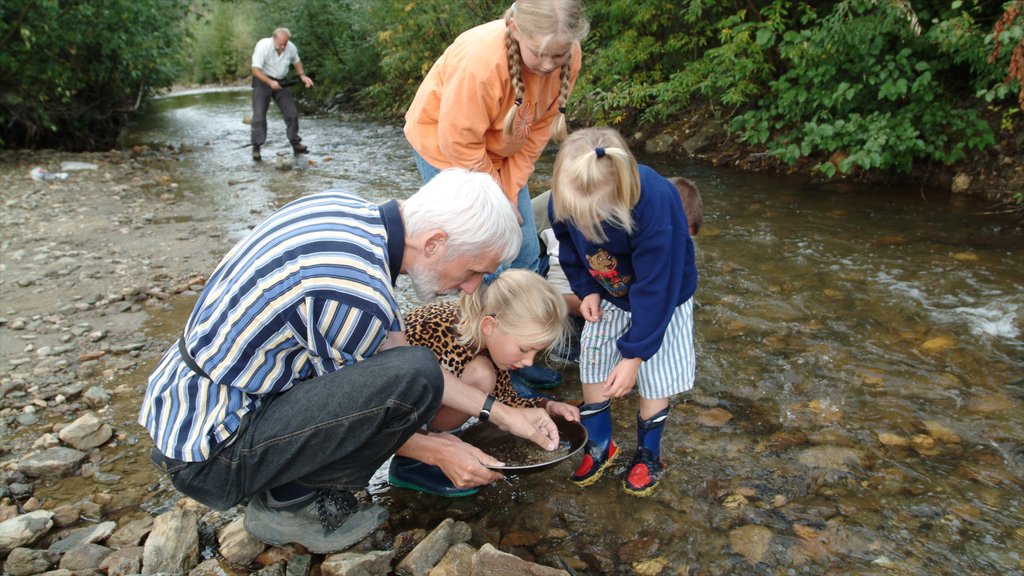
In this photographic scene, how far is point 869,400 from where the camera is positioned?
256 cm

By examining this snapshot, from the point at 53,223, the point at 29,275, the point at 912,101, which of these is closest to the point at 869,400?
the point at 912,101

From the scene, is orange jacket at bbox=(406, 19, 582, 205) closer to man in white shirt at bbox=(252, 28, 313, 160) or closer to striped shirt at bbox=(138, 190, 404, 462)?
striped shirt at bbox=(138, 190, 404, 462)

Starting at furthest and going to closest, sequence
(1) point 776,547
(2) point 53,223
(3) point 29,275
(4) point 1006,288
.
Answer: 1. (2) point 53,223
2. (3) point 29,275
3. (4) point 1006,288
4. (1) point 776,547

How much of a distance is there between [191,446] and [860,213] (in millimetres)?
4459

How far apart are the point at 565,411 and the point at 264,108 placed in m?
6.79

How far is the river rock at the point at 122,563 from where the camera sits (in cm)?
176

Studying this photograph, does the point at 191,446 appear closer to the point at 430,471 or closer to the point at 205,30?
the point at 430,471

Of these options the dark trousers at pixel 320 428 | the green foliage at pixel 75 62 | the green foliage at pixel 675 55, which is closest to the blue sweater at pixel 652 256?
the dark trousers at pixel 320 428

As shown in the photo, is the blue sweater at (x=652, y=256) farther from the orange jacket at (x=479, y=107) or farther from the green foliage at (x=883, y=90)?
the green foliage at (x=883, y=90)

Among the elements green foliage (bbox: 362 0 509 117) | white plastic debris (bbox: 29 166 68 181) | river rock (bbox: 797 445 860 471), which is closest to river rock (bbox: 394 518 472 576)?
river rock (bbox: 797 445 860 471)

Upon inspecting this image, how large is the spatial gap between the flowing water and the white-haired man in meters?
0.50

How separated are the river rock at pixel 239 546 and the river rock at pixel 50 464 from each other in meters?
0.67

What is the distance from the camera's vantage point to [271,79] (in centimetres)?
782

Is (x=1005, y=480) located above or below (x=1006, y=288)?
below
